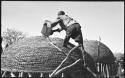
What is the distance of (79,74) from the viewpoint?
889 centimetres

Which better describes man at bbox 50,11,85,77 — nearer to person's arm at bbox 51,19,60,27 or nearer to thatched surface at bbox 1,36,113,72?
person's arm at bbox 51,19,60,27

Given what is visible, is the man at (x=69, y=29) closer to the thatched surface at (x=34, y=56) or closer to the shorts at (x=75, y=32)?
the shorts at (x=75, y=32)

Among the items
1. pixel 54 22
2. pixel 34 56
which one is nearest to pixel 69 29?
pixel 54 22

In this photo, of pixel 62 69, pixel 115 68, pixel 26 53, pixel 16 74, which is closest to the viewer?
pixel 62 69

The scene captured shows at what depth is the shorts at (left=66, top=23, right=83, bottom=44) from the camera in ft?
26.7

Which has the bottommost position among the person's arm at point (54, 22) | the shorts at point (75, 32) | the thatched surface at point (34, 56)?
the thatched surface at point (34, 56)

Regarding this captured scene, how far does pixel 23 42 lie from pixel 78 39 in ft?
8.06

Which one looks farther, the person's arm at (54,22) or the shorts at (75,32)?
the person's arm at (54,22)

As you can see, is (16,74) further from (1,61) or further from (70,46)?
(70,46)

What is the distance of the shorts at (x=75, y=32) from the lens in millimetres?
8137

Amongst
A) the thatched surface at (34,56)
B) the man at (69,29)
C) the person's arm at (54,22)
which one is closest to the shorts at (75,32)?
the man at (69,29)

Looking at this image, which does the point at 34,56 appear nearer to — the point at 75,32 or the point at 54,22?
the point at 54,22

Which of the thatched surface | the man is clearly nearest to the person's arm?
the man

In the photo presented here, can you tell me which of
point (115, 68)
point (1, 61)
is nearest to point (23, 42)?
point (1, 61)
